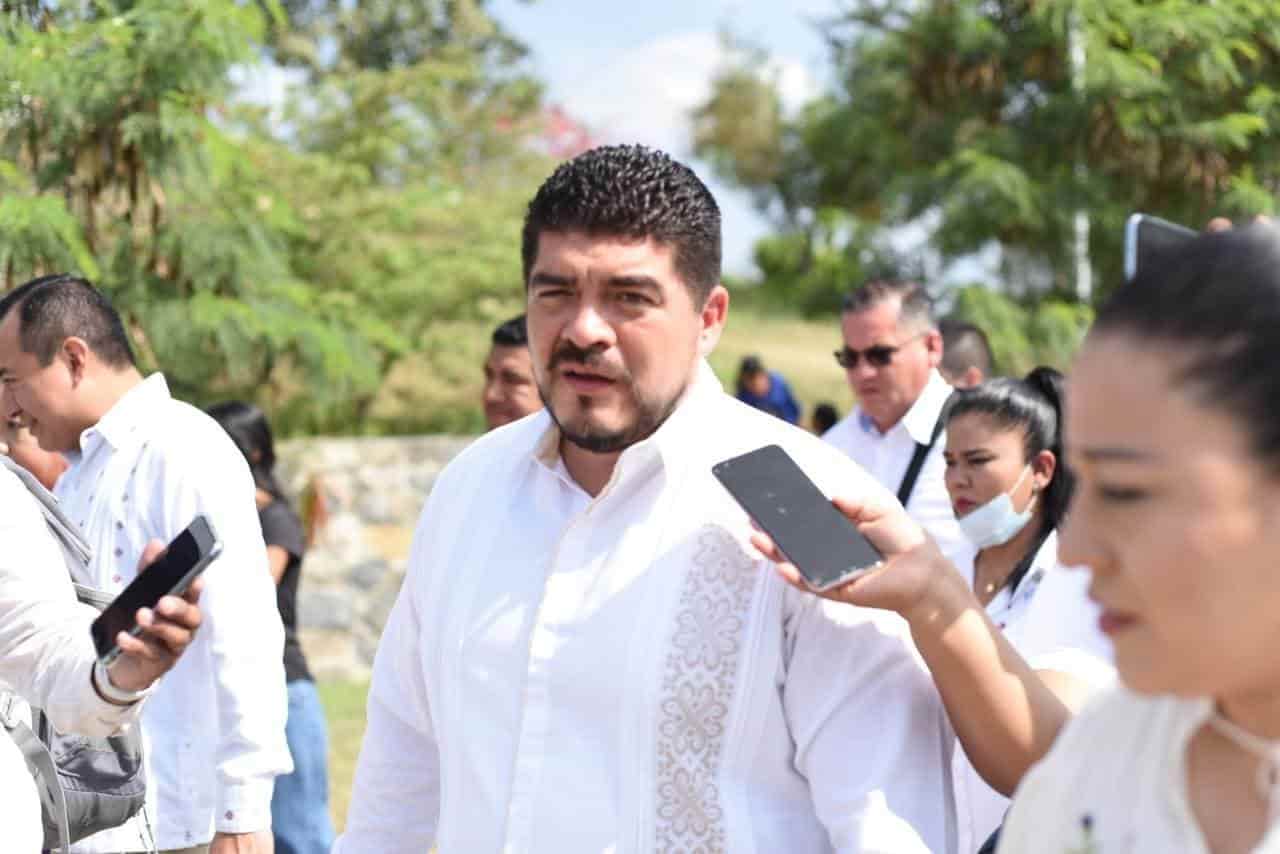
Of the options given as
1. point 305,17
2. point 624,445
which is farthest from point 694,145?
point 624,445

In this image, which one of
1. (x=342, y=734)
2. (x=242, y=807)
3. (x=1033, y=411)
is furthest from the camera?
(x=342, y=734)

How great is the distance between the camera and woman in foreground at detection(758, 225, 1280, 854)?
1.46 metres

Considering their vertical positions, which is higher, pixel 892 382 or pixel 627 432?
pixel 627 432

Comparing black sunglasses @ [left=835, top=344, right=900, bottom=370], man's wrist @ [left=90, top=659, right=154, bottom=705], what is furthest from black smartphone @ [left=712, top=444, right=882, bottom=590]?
black sunglasses @ [left=835, top=344, right=900, bottom=370]

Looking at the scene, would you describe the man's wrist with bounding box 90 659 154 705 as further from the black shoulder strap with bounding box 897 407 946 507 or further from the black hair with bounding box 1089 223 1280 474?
the black shoulder strap with bounding box 897 407 946 507

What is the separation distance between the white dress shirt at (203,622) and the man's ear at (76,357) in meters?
0.13

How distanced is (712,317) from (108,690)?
3.76 feet

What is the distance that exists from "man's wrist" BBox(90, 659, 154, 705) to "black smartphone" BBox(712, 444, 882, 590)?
3.71 feet

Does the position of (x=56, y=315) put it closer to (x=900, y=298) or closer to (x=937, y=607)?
(x=937, y=607)

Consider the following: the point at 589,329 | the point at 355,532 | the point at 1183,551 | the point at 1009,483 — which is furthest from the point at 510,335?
the point at 355,532

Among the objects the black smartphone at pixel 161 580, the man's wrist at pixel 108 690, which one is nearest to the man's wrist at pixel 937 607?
the black smartphone at pixel 161 580

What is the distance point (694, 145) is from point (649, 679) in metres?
26.6

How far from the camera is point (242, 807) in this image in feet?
14.4

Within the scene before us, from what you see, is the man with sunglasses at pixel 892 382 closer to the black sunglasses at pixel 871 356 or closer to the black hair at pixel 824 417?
the black sunglasses at pixel 871 356
